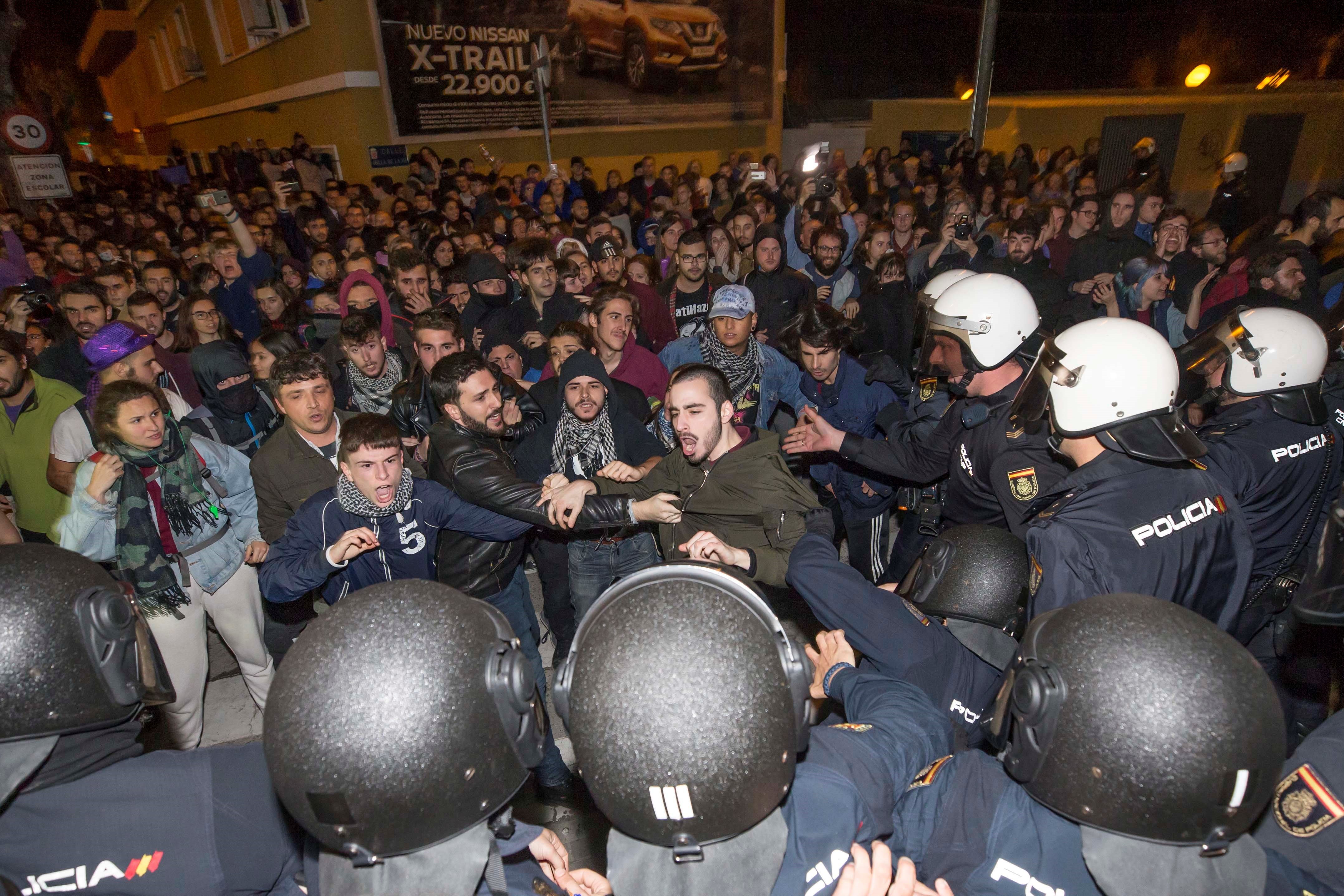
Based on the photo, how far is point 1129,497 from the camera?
7.30 ft

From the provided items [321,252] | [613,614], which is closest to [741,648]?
[613,614]

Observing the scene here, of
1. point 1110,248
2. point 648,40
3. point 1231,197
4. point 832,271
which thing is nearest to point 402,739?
point 832,271

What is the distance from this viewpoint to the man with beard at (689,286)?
231 inches

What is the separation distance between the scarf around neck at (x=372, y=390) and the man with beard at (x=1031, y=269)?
5306mm

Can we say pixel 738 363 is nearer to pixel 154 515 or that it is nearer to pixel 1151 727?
pixel 154 515

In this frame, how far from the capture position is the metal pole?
891cm

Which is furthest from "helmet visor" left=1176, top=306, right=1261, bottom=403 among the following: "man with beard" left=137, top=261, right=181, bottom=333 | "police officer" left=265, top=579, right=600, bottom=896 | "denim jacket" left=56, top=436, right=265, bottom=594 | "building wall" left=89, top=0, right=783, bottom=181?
"building wall" left=89, top=0, right=783, bottom=181

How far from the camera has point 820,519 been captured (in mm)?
2768

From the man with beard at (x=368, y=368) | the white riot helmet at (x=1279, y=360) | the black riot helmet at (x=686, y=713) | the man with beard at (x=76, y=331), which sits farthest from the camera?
the man with beard at (x=76, y=331)

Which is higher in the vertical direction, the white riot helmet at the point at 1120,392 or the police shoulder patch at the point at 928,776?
the white riot helmet at the point at 1120,392

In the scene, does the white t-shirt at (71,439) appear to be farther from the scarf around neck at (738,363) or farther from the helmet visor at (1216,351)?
the helmet visor at (1216,351)

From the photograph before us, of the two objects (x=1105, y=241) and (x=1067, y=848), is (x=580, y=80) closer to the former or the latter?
(x=1105, y=241)

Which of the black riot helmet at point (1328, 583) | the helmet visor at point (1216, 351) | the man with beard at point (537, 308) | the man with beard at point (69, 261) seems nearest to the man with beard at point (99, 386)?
the man with beard at point (537, 308)

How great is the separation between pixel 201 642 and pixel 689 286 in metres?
4.38
